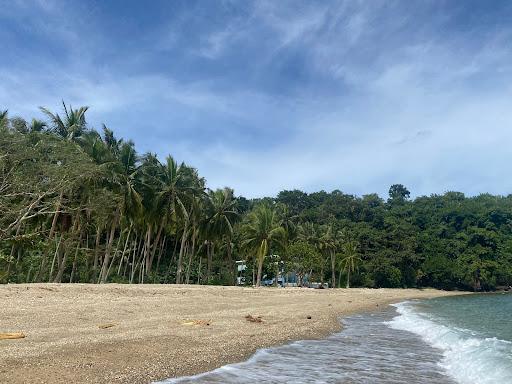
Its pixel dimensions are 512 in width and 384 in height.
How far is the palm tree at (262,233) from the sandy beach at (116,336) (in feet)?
79.7

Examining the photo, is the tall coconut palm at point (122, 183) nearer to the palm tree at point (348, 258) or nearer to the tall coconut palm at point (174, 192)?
the tall coconut palm at point (174, 192)

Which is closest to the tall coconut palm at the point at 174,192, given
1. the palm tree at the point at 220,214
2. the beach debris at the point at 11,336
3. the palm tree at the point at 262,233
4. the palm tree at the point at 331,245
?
the palm tree at the point at 220,214

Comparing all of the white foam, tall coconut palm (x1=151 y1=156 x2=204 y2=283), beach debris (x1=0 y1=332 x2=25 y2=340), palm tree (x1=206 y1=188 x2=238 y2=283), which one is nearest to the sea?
the white foam

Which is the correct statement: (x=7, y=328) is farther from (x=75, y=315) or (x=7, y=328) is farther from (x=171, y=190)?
(x=171, y=190)

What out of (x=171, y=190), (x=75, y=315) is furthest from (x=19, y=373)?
(x=171, y=190)

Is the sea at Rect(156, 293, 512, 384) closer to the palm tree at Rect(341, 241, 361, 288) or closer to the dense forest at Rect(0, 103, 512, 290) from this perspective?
the dense forest at Rect(0, 103, 512, 290)

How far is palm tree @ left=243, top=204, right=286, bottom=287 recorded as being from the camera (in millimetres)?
45906

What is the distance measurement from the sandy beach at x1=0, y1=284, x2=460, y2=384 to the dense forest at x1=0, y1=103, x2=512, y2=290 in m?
10.0

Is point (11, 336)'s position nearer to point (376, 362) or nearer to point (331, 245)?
point (376, 362)

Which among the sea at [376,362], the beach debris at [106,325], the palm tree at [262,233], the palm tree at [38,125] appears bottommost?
the sea at [376,362]

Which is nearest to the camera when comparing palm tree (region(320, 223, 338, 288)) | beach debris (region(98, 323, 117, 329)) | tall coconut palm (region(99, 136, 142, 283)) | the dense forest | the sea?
the sea

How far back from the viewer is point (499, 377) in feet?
32.1

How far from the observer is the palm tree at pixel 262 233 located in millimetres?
45906

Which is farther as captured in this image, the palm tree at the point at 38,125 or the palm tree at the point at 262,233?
the palm tree at the point at 262,233
